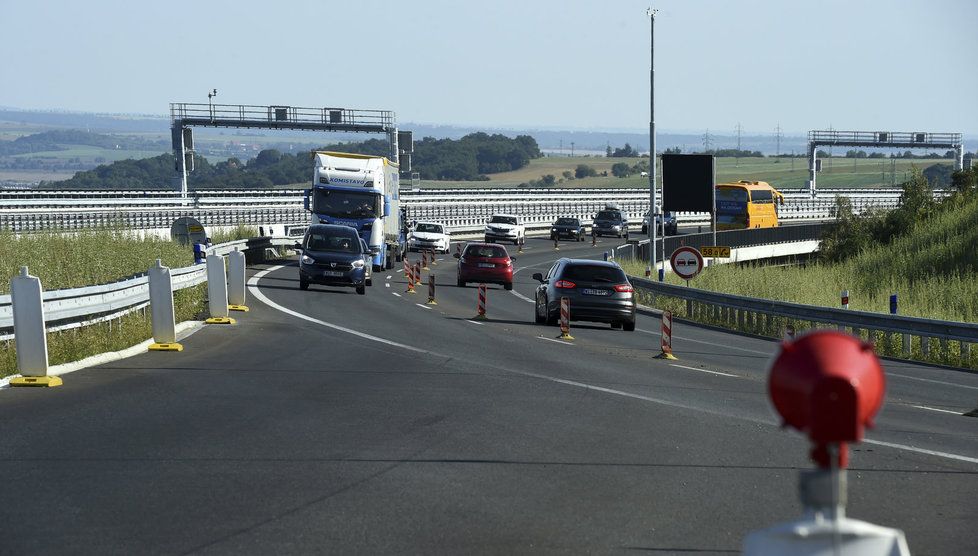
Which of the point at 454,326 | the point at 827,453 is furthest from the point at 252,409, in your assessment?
the point at 454,326

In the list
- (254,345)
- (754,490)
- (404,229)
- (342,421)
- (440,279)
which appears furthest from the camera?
(404,229)

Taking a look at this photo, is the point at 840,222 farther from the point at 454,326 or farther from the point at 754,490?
the point at 754,490

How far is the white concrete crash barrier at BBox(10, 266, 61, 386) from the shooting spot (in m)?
14.7

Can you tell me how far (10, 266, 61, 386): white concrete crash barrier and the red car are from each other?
94.4 feet

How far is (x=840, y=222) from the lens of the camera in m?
66.5

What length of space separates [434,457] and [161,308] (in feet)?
28.6

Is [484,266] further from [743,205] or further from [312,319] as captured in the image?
[743,205]

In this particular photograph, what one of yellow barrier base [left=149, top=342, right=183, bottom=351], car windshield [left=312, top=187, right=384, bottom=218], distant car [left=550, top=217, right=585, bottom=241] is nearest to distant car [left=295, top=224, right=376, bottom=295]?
car windshield [left=312, top=187, right=384, bottom=218]

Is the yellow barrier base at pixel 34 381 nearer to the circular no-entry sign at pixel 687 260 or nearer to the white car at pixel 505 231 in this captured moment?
the circular no-entry sign at pixel 687 260

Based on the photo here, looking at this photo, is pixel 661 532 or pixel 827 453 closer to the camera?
pixel 827 453

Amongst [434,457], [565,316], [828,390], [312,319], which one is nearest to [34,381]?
[434,457]

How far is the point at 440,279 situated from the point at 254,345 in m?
27.3

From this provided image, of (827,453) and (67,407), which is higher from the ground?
(827,453)

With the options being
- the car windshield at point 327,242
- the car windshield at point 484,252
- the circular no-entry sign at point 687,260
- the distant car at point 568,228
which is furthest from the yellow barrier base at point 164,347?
the distant car at point 568,228
